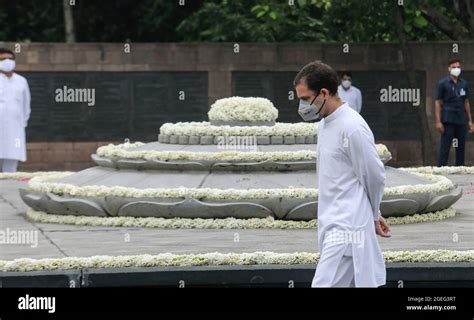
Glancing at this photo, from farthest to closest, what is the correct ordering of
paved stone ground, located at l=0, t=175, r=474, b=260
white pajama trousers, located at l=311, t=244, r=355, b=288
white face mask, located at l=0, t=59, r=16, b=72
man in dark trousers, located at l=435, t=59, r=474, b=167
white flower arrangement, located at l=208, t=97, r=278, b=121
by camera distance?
man in dark trousers, located at l=435, t=59, r=474, b=167 < white face mask, located at l=0, t=59, r=16, b=72 < white flower arrangement, located at l=208, t=97, r=278, b=121 < paved stone ground, located at l=0, t=175, r=474, b=260 < white pajama trousers, located at l=311, t=244, r=355, b=288

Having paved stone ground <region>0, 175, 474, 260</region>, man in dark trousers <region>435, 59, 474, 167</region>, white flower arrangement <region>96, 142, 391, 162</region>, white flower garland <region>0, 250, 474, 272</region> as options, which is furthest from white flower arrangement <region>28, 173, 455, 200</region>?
man in dark trousers <region>435, 59, 474, 167</region>

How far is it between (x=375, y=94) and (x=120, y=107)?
461cm

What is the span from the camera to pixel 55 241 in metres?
11.7

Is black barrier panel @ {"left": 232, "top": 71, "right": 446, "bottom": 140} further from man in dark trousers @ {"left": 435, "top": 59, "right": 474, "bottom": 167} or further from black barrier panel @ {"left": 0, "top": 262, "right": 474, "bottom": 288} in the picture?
black barrier panel @ {"left": 0, "top": 262, "right": 474, "bottom": 288}

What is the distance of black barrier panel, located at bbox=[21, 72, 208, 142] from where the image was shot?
24.6 m

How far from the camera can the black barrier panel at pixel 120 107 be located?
2464 centimetres

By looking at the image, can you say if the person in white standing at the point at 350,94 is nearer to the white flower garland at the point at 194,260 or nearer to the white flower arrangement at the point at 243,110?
the white flower arrangement at the point at 243,110

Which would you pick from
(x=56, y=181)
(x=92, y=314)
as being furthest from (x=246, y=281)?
(x=56, y=181)

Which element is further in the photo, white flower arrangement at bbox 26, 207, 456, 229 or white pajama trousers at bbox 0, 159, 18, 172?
white pajama trousers at bbox 0, 159, 18, 172

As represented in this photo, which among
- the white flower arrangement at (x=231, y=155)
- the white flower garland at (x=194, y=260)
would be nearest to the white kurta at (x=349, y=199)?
the white flower garland at (x=194, y=260)

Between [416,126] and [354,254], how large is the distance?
1732cm

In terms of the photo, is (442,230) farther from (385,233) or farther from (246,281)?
(385,233)

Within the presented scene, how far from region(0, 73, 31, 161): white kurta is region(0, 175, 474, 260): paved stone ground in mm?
6302

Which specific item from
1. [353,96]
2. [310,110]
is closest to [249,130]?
→ [310,110]
